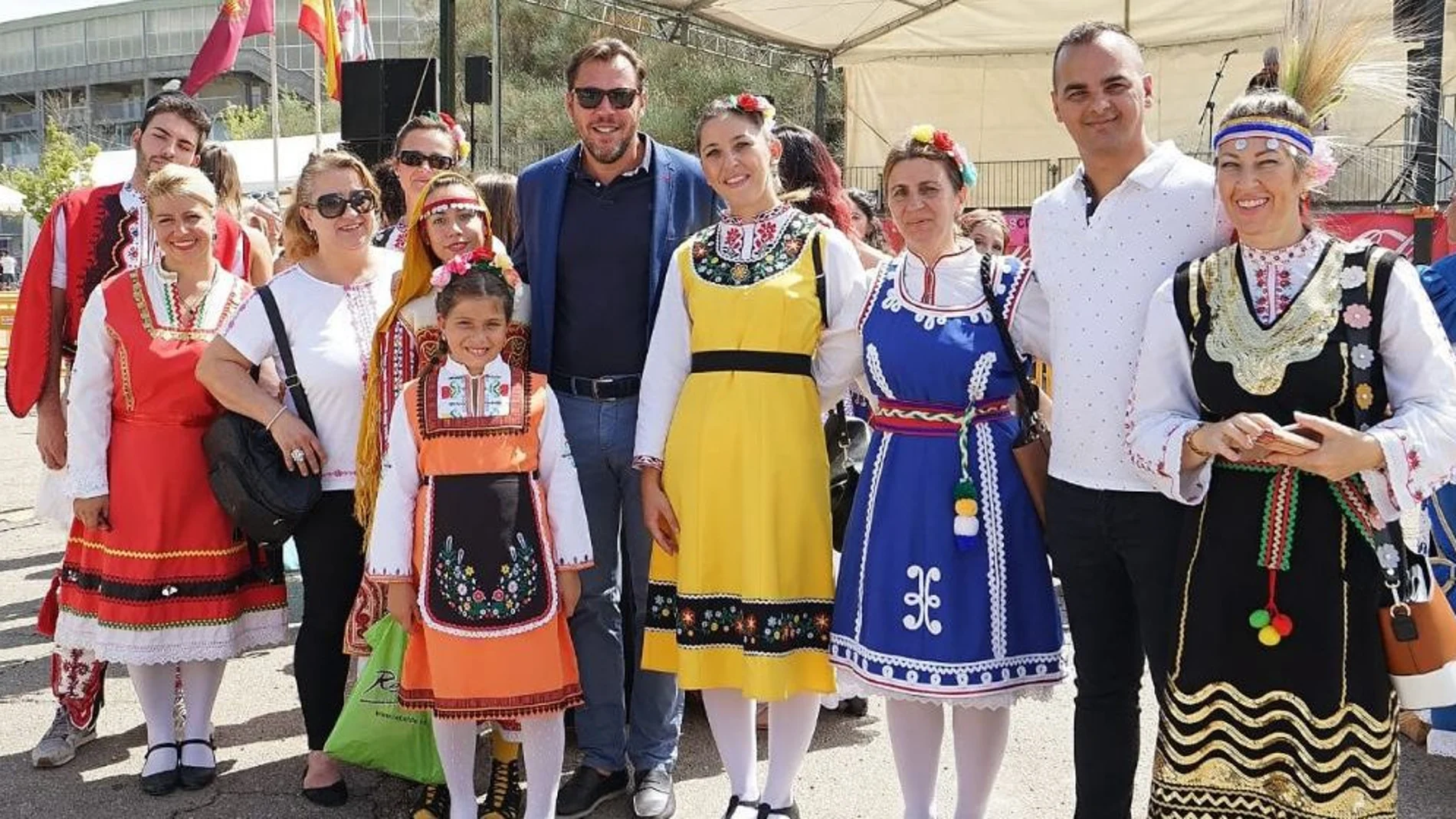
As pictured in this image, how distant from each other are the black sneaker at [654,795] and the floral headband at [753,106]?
1.88 meters

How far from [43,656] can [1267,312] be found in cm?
492

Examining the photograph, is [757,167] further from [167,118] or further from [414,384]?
[167,118]

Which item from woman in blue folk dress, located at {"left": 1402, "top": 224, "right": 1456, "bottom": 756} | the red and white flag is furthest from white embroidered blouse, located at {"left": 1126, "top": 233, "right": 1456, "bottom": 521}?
the red and white flag

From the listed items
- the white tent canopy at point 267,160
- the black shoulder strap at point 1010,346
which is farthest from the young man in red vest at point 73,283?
the white tent canopy at point 267,160

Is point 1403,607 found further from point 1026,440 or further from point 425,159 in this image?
point 425,159

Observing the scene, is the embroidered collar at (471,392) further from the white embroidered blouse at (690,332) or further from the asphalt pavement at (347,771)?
the asphalt pavement at (347,771)

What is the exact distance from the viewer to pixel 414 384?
10.6 ft

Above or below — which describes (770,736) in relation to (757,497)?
below

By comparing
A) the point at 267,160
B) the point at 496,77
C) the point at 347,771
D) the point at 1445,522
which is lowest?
the point at 347,771

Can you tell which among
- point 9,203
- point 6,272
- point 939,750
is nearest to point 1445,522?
point 939,750

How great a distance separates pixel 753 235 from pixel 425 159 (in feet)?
5.56

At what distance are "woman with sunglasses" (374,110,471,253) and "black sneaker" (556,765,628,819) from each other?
1.95 m

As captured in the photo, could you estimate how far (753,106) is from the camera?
3258 millimetres

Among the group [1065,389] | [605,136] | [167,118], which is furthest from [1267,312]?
[167,118]
